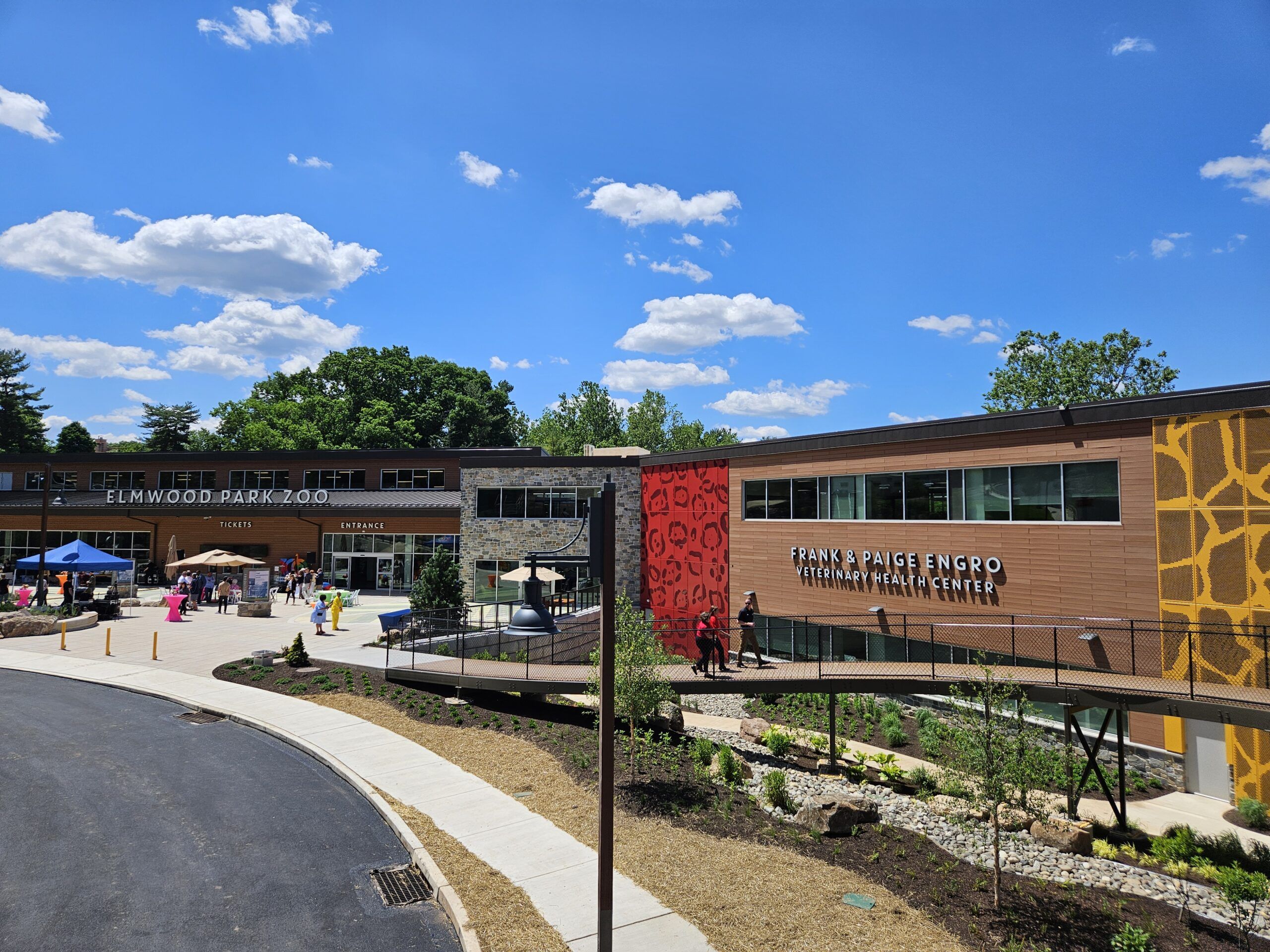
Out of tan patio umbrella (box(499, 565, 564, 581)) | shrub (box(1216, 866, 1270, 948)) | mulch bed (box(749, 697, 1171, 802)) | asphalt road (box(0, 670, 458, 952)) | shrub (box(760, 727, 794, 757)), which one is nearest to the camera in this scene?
asphalt road (box(0, 670, 458, 952))

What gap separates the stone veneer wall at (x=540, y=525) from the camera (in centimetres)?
3584

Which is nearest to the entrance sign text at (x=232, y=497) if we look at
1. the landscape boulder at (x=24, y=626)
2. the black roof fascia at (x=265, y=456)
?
the black roof fascia at (x=265, y=456)

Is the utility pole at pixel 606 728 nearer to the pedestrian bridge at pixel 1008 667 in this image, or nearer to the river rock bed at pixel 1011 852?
the river rock bed at pixel 1011 852

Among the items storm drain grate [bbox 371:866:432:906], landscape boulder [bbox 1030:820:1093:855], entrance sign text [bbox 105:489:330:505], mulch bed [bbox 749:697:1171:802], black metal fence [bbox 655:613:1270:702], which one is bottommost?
mulch bed [bbox 749:697:1171:802]

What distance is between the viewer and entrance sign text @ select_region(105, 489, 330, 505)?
43.9 m

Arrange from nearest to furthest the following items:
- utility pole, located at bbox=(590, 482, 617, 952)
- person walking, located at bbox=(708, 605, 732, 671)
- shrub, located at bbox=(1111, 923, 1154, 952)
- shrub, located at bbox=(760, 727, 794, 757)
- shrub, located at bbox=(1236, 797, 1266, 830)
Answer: utility pole, located at bbox=(590, 482, 617, 952) → shrub, located at bbox=(1111, 923, 1154, 952) → shrub, located at bbox=(1236, 797, 1266, 830) → person walking, located at bbox=(708, 605, 732, 671) → shrub, located at bbox=(760, 727, 794, 757)

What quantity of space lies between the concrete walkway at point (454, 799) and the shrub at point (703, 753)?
4292 millimetres

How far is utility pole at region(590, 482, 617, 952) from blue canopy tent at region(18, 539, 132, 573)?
110 ft

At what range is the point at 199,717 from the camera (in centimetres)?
1778

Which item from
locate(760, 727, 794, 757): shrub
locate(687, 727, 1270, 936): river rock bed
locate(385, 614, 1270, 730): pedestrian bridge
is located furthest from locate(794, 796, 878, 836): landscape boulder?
locate(760, 727, 794, 757): shrub

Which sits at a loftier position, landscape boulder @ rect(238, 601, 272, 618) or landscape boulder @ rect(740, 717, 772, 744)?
landscape boulder @ rect(238, 601, 272, 618)

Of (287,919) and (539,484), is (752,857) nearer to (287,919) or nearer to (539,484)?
(287,919)

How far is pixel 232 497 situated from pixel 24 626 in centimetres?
1763

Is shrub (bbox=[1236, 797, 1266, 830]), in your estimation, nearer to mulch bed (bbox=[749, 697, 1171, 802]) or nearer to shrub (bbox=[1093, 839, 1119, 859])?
mulch bed (bbox=[749, 697, 1171, 802])
